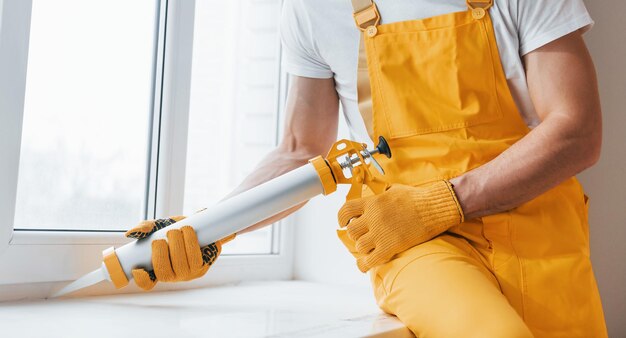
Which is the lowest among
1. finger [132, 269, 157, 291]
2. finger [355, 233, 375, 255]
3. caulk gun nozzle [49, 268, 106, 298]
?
caulk gun nozzle [49, 268, 106, 298]

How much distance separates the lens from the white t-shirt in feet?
3.90

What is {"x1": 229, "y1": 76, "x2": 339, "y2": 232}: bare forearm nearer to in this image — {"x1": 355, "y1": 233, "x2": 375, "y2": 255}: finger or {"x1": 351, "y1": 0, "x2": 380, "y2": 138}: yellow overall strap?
{"x1": 351, "y1": 0, "x2": 380, "y2": 138}: yellow overall strap

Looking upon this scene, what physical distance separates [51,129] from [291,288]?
79 cm

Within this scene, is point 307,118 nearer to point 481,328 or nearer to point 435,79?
point 435,79

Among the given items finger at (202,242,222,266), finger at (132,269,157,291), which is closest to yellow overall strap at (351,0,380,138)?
finger at (202,242,222,266)

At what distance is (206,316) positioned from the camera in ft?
4.12

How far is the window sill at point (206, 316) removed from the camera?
3.59 feet

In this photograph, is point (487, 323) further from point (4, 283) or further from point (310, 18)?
point (4, 283)

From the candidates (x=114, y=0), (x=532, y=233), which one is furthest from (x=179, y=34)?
(x=532, y=233)

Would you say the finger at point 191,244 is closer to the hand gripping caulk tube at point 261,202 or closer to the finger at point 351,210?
the hand gripping caulk tube at point 261,202

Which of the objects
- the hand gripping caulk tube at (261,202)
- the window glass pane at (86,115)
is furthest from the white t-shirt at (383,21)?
the window glass pane at (86,115)

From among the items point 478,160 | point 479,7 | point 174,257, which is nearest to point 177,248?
point 174,257

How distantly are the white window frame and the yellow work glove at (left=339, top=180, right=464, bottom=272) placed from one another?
655mm

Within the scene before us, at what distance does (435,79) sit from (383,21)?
0.56ft
